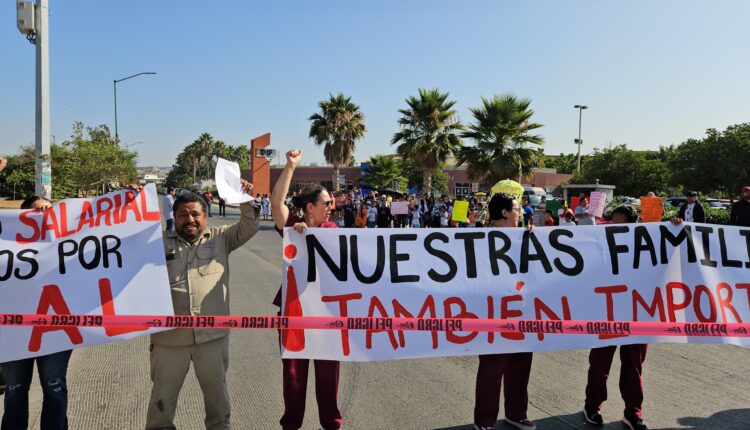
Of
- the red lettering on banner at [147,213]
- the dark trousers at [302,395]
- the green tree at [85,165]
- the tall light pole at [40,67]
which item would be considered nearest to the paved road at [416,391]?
the dark trousers at [302,395]

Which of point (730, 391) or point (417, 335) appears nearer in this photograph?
point (417, 335)

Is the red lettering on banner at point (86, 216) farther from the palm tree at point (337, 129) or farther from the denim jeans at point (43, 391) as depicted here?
the palm tree at point (337, 129)

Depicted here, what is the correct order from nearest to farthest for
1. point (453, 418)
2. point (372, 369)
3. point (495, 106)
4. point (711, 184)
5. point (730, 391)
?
1. point (453, 418)
2. point (730, 391)
3. point (372, 369)
4. point (495, 106)
5. point (711, 184)

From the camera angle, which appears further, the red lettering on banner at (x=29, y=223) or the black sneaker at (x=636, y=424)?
the black sneaker at (x=636, y=424)

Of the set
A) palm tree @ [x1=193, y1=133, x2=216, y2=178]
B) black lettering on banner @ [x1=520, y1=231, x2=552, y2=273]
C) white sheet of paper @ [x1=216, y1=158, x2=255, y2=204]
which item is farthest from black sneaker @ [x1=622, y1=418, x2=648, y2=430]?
palm tree @ [x1=193, y1=133, x2=216, y2=178]

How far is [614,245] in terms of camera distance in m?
3.85

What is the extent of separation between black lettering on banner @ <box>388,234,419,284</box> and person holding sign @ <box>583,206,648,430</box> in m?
1.50

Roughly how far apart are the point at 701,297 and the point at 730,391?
48.0 inches

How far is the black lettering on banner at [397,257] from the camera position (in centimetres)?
362

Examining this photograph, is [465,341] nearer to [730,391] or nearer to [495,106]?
[730,391]

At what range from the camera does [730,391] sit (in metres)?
4.40

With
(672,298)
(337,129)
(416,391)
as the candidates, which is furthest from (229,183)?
(337,129)

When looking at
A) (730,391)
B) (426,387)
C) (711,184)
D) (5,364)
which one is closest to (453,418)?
(426,387)

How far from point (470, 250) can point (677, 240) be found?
5.08 feet
